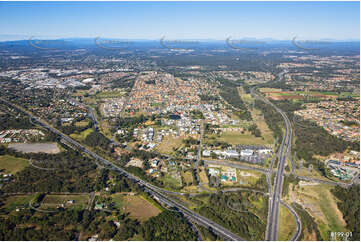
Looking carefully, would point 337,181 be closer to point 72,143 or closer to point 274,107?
point 274,107

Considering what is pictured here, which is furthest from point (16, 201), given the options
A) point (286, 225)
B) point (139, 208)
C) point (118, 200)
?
point (286, 225)

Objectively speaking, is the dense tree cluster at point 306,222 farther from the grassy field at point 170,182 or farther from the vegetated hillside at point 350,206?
the grassy field at point 170,182

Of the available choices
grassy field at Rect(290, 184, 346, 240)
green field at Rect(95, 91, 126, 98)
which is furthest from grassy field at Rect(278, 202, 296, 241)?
green field at Rect(95, 91, 126, 98)

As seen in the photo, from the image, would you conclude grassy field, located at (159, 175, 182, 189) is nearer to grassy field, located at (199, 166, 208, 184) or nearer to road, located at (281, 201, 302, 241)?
grassy field, located at (199, 166, 208, 184)

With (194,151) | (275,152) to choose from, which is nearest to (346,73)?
(275,152)

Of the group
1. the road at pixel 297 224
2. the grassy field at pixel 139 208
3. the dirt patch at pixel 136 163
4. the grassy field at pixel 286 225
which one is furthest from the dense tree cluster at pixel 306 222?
the dirt patch at pixel 136 163
